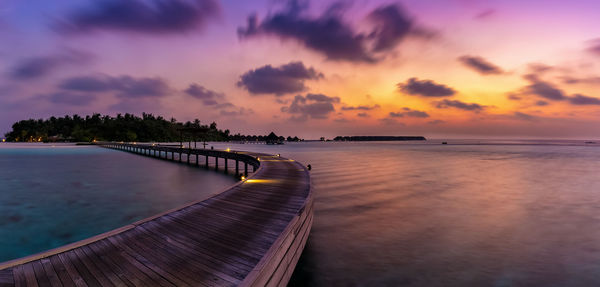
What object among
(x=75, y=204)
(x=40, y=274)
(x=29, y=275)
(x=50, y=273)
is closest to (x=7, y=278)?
(x=29, y=275)

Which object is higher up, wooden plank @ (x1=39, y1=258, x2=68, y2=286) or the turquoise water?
wooden plank @ (x1=39, y1=258, x2=68, y2=286)

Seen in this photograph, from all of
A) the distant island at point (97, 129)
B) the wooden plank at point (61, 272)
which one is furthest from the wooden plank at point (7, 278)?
the distant island at point (97, 129)

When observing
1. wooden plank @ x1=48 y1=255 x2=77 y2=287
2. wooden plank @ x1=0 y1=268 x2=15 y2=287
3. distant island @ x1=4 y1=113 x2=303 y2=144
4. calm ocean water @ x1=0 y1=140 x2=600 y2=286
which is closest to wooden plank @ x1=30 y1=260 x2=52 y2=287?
wooden plank @ x1=48 y1=255 x2=77 y2=287

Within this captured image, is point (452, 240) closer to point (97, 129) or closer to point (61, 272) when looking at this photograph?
point (61, 272)

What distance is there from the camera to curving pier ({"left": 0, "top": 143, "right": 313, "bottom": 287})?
398 centimetres

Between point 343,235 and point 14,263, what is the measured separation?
25.6 ft

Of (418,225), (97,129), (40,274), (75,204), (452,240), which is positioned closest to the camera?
(40,274)

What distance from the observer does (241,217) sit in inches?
273

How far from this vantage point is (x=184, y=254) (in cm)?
484

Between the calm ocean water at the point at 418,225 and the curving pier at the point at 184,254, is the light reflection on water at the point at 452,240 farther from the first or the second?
the curving pier at the point at 184,254

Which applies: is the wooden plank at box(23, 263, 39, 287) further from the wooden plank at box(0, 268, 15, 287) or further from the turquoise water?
the turquoise water

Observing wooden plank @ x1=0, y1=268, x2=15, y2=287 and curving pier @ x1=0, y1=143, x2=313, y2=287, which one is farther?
curving pier @ x1=0, y1=143, x2=313, y2=287

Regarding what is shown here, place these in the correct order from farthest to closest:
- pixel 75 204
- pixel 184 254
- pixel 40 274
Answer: pixel 75 204 → pixel 184 254 → pixel 40 274

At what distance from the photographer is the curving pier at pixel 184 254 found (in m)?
3.98
